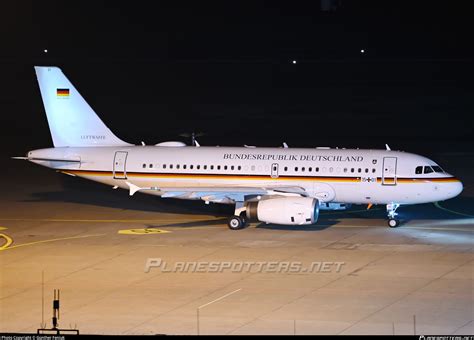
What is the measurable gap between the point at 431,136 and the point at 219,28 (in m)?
76.3

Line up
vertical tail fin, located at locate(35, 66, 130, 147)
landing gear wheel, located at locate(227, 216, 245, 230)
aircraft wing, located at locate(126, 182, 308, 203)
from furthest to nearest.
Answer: vertical tail fin, located at locate(35, 66, 130, 147) → landing gear wheel, located at locate(227, 216, 245, 230) → aircraft wing, located at locate(126, 182, 308, 203)

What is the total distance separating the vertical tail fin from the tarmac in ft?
13.5

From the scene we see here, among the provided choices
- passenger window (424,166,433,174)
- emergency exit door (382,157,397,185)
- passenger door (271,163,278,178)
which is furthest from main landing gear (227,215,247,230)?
passenger window (424,166,433,174)

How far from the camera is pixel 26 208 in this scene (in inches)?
2096

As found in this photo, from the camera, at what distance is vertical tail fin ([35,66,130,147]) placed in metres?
51.0

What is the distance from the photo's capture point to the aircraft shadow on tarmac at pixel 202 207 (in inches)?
1973

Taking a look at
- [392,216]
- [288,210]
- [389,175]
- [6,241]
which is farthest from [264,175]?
[6,241]

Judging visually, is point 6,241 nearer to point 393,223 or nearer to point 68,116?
point 68,116

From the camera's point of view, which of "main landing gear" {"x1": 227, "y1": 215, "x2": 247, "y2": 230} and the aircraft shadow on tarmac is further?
the aircraft shadow on tarmac

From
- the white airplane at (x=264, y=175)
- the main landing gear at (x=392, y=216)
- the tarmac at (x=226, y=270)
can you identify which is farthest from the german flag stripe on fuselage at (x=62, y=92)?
the main landing gear at (x=392, y=216)

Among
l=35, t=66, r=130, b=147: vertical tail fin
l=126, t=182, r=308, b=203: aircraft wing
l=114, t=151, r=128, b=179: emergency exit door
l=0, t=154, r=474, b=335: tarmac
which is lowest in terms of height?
l=0, t=154, r=474, b=335: tarmac

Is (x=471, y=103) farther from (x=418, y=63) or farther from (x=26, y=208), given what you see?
(x=26, y=208)

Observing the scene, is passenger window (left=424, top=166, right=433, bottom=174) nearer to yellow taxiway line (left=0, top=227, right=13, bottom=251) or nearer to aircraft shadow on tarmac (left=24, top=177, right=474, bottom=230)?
aircraft shadow on tarmac (left=24, top=177, right=474, bottom=230)

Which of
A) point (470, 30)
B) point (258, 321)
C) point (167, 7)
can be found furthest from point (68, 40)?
point (258, 321)
